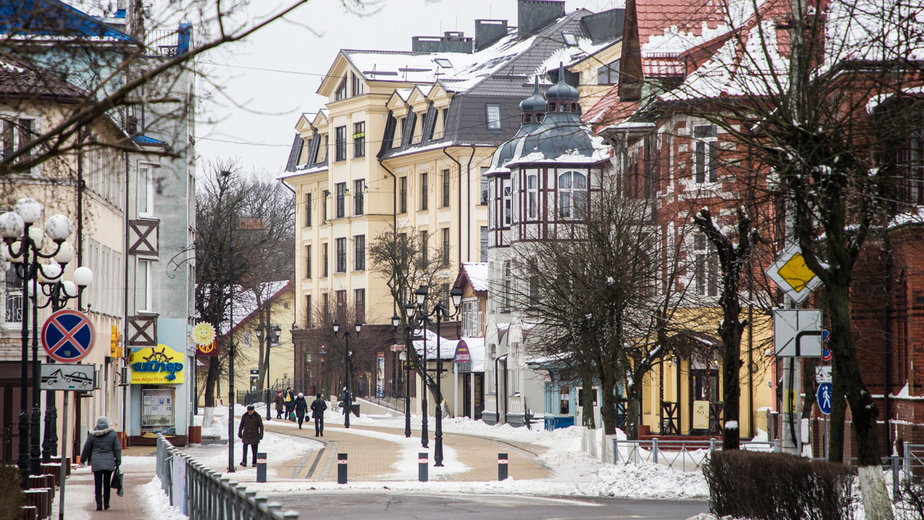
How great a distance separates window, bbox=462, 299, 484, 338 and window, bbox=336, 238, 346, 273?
20.0 metres

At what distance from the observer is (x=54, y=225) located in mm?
18641

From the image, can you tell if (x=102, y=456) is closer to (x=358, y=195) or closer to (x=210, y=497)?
(x=210, y=497)

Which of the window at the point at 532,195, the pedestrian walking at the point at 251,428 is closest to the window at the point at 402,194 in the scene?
the window at the point at 532,195

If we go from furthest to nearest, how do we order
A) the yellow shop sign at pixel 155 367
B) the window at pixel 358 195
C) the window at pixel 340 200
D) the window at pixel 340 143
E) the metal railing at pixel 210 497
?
1. the window at pixel 340 200
2. the window at pixel 340 143
3. the window at pixel 358 195
4. the yellow shop sign at pixel 155 367
5. the metal railing at pixel 210 497

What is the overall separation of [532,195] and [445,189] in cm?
2523

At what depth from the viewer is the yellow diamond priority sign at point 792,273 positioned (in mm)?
14641

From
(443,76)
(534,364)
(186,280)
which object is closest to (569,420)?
(534,364)

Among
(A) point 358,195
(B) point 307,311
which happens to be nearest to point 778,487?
(A) point 358,195

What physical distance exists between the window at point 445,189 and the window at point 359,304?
28.7 ft

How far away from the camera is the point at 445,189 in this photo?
82.5m

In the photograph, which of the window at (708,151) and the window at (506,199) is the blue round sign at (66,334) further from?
the window at (506,199)

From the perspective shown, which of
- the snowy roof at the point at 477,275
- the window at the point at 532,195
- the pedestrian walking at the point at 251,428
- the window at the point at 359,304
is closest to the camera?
the pedestrian walking at the point at 251,428

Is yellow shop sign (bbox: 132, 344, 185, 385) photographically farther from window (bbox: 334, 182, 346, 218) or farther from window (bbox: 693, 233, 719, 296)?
window (bbox: 334, 182, 346, 218)

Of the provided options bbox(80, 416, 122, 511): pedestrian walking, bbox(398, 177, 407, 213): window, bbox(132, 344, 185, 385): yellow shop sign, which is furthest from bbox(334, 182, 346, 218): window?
bbox(80, 416, 122, 511): pedestrian walking
